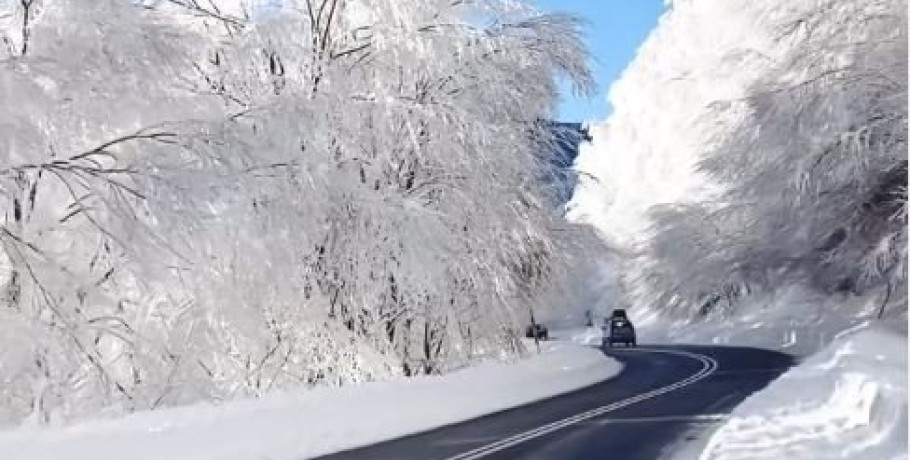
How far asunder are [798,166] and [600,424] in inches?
217

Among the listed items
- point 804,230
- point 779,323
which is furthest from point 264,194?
point 779,323

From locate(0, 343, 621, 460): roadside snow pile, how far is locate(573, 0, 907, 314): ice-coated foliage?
6691 millimetres

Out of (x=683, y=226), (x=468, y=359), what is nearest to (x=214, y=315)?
(x=468, y=359)

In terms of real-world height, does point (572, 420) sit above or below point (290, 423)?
below

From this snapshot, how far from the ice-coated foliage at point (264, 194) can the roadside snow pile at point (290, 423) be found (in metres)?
1.13

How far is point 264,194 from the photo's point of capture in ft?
46.3

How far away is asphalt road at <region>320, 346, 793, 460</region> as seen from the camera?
12930 mm

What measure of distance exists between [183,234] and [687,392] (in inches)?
471

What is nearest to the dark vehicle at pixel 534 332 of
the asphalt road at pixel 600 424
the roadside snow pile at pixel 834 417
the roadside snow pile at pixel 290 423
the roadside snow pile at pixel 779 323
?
the asphalt road at pixel 600 424

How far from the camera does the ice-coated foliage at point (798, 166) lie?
16.5 metres

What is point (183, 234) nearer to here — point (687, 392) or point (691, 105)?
point (687, 392)

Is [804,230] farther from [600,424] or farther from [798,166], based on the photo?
[600,424]

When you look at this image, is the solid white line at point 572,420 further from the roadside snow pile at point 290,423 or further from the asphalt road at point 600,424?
Answer: the roadside snow pile at point 290,423

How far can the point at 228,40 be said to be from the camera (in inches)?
677
